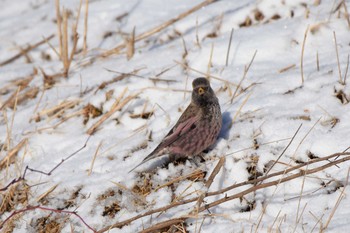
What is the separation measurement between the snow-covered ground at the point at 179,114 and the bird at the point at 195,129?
120 millimetres

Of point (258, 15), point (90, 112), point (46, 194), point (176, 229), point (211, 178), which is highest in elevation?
point (258, 15)

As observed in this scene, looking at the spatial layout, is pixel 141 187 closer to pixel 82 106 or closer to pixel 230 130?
pixel 230 130

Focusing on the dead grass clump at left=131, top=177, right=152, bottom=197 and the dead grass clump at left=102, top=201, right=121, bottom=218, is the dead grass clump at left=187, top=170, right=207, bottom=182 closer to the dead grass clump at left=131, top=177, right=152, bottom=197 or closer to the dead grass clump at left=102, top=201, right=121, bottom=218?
the dead grass clump at left=131, top=177, right=152, bottom=197

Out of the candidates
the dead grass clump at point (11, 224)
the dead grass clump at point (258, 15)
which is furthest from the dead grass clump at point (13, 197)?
the dead grass clump at point (258, 15)

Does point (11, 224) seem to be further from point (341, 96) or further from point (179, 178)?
point (341, 96)

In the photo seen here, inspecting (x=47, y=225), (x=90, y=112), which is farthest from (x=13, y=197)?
(x=90, y=112)

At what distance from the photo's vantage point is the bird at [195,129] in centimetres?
408

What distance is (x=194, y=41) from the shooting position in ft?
18.0

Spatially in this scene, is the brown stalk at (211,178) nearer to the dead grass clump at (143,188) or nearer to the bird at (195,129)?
the bird at (195,129)

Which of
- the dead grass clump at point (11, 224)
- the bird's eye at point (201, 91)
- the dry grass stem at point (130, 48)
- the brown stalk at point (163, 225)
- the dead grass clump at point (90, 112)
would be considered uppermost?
the dry grass stem at point (130, 48)

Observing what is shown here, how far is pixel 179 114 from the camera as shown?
4582mm

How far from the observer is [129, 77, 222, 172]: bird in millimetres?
4078

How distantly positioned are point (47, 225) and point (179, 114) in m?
1.40

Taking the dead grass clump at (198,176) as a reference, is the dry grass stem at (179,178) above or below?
above
